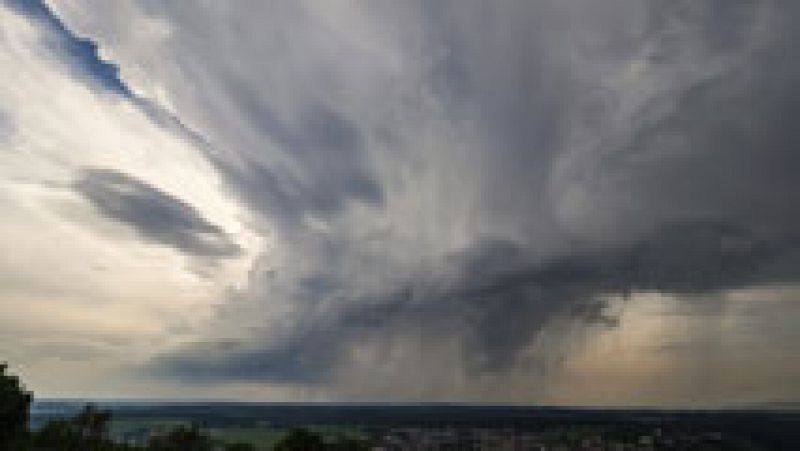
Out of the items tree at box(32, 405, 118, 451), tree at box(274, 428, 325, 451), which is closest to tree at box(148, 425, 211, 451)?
tree at box(32, 405, 118, 451)

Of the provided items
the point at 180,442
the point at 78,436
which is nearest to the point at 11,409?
the point at 78,436

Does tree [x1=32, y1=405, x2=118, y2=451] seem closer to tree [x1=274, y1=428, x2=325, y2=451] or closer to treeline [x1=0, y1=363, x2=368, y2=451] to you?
treeline [x1=0, y1=363, x2=368, y2=451]

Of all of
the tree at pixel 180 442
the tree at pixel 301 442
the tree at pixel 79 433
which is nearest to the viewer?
the tree at pixel 79 433

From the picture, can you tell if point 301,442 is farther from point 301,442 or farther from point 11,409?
point 11,409

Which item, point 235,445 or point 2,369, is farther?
point 235,445

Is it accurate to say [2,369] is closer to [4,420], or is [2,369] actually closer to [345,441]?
[4,420]

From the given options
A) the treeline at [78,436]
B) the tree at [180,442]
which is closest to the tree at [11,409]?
the treeline at [78,436]

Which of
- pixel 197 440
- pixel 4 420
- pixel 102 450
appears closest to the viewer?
pixel 4 420

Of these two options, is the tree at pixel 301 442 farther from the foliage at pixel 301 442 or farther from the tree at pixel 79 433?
the tree at pixel 79 433

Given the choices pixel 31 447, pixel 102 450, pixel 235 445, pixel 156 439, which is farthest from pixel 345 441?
pixel 31 447
